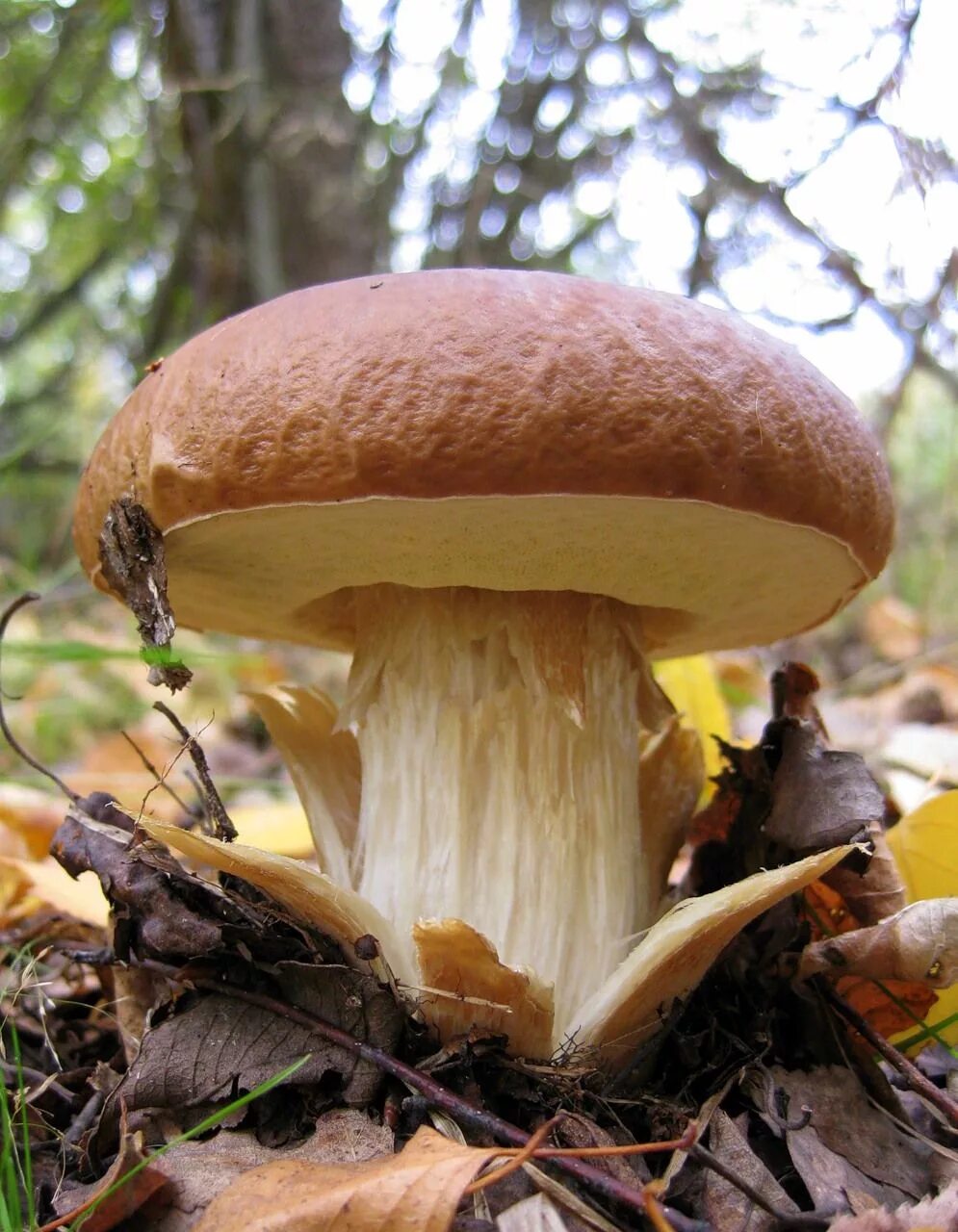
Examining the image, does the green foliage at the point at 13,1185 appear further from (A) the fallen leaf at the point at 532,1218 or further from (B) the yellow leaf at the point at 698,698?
(B) the yellow leaf at the point at 698,698

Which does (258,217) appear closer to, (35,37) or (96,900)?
(35,37)

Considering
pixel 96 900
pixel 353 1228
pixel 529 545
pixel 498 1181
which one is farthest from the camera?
pixel 96 900

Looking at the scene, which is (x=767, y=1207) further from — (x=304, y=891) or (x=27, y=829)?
(x=27, y=829)

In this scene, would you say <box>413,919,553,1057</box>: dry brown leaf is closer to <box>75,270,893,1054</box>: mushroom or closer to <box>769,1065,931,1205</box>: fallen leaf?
<box>75,270,893,1054</box>: mushroom

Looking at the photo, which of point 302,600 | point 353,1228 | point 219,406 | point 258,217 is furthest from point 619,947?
point 258,217

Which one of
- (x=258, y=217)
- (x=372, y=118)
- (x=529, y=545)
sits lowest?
(x=529, y=545)

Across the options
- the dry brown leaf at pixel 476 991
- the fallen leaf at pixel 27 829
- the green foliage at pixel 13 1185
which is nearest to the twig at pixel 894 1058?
the dry brown leaf at pixel 476 991

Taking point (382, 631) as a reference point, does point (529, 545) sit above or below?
above
